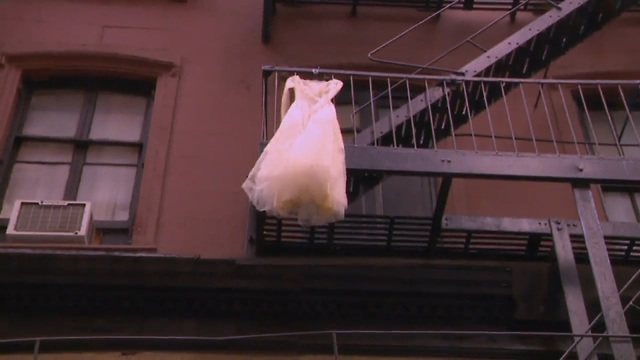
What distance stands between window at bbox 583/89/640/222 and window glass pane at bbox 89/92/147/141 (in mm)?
4795

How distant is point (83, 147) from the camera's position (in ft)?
31.2

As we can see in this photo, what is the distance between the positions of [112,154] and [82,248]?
1531 millimetres

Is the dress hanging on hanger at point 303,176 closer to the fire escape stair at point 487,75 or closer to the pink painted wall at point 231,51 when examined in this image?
the fire escape stair at point 487,75

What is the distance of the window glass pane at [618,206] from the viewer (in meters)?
9.20

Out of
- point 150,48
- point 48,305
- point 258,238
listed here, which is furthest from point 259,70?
point 48,305

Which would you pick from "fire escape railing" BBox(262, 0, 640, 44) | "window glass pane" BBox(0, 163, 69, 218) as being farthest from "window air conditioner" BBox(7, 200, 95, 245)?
"fire escape railing" BBox(262, 0, 640, 44)

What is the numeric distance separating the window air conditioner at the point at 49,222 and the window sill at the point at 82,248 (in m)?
0.06

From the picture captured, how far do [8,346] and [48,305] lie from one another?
0.47 metres

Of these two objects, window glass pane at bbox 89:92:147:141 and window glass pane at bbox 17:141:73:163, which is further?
window glass pane at bbox 89:92:147:141

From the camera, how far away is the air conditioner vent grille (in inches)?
325

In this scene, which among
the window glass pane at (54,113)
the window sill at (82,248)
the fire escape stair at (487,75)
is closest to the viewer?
the window sill at (82,248)

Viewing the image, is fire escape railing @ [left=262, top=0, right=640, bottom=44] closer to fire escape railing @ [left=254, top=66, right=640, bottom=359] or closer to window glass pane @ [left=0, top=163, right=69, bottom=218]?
fire escape railing @ [left=254, top=66, right=640, bottom=359]

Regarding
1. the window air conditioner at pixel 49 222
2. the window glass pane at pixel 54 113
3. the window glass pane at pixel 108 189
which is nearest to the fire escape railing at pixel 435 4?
the window glass pane at pixel 54 113

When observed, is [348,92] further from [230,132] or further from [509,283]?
[509,283]
